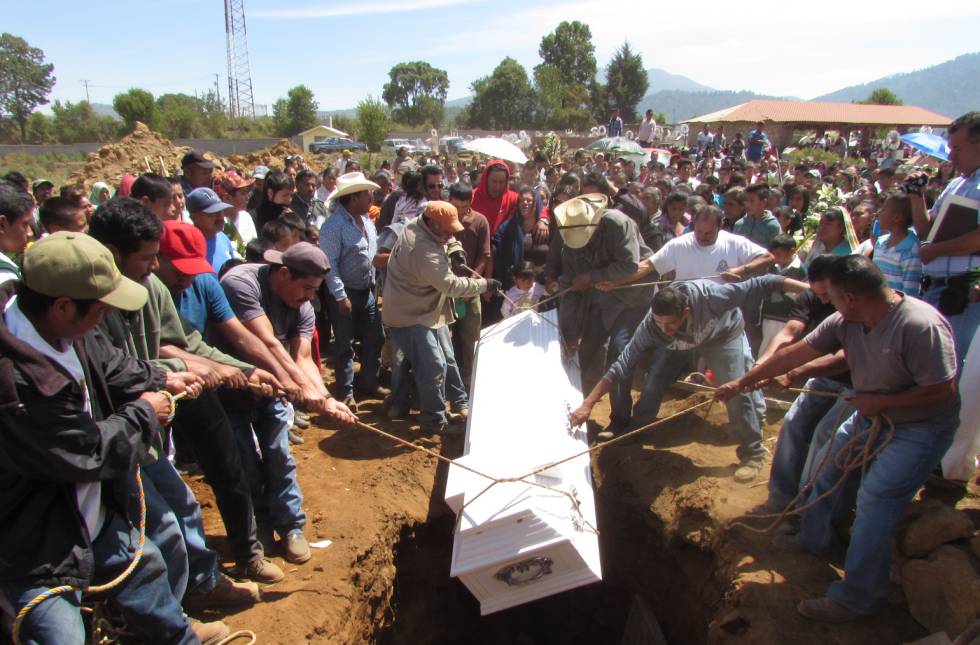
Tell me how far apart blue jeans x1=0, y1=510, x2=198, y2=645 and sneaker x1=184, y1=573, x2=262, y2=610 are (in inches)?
18.9

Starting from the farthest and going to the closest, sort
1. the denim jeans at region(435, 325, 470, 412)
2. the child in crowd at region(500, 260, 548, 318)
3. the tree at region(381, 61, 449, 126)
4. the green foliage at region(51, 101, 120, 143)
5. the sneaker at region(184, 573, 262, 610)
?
the tree at region(381, 61, 449, 126) → the green foliage at region(51, 101, 120, 143) → the child in crowd at region(500, 260, 548, 318) → the denim jeans at region(435, 325, 470, 412) → the sneaker at region(184, 573, 262, 610)

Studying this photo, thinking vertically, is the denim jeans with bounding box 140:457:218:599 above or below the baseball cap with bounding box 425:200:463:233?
below

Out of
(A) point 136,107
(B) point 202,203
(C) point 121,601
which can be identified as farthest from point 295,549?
(A) point 136,107

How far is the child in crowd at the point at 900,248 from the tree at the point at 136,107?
38032 millimetres

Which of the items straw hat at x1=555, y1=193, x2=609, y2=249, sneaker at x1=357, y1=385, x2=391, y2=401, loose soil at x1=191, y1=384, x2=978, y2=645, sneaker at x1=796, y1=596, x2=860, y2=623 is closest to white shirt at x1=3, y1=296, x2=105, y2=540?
loose soil at x1=191, y1=384, x2=978, y2=645

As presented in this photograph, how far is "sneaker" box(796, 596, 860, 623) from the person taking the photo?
8.77 feet

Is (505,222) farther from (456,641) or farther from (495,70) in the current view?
(495,70)

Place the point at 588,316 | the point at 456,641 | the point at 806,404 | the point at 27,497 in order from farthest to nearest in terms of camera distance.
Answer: the point at 588,316, the point at 456,641, the point at 806,404, the point at 27,497

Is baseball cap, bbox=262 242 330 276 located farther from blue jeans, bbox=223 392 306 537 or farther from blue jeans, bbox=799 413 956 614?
blue jeans, bbox=799 413 956 614

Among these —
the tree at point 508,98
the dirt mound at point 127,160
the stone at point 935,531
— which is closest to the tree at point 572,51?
the tree at point 508,98

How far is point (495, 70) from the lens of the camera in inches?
2381

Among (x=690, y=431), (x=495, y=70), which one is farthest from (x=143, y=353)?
(x=495, y=70)

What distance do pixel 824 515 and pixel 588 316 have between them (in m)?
2.12

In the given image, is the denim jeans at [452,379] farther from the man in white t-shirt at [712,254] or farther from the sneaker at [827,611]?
the sneaker at [827,611]
